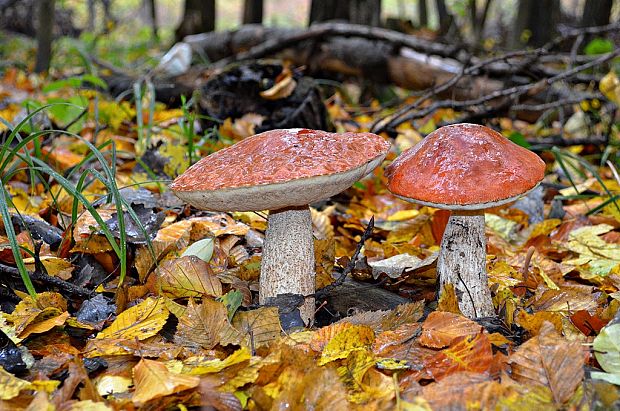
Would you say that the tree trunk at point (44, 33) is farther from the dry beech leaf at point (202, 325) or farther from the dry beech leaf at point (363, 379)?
the dry beech leaf at point (363, 379)

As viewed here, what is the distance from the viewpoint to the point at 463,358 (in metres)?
1.86

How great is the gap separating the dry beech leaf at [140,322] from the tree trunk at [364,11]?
7353 millimetres

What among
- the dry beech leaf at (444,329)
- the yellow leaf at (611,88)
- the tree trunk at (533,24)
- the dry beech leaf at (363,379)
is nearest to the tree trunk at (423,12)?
the tree trunk at (533,24)

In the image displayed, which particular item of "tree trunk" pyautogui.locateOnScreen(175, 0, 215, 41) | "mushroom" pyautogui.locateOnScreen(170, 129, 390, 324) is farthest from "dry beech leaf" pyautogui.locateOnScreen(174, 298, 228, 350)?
"tree trunk" pyautogui.locateOnScreen(175, 0, 215, 41)

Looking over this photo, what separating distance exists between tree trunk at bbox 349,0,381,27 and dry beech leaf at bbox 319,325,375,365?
24.3ft

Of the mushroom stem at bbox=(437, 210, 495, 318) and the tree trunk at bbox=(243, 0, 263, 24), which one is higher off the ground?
the tree trunk at bbox=(243, 0, 263, 24)

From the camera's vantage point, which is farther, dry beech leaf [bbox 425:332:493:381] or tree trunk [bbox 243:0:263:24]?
tree trunk [bbox 243:0:263:24]

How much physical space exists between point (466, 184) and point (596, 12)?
28.4 ft

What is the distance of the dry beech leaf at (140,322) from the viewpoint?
208 cm

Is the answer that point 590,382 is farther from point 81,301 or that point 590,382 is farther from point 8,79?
point 8,79

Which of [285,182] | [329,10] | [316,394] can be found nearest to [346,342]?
[316,394]

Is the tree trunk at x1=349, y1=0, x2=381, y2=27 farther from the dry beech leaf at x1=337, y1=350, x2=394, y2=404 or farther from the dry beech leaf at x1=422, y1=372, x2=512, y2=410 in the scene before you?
the dry beech leaf at x1=422, y1=372, x2=512, y2=410

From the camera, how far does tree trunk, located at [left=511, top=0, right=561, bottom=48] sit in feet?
33.5

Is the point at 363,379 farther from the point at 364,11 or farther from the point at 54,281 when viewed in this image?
the point at 364,11
